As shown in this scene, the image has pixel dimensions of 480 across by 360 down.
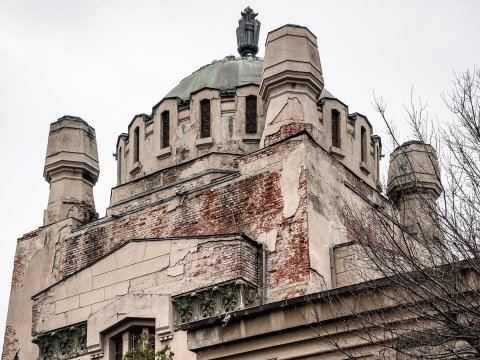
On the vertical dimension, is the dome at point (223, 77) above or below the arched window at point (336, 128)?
above

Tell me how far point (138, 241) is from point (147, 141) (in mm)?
4541

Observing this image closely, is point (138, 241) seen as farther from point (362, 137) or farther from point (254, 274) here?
point (362, 137)

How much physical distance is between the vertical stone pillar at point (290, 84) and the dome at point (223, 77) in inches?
112

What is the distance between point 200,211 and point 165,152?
3256 millimetres

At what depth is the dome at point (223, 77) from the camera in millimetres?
25281

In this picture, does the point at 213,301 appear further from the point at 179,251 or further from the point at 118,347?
the point at 118,347

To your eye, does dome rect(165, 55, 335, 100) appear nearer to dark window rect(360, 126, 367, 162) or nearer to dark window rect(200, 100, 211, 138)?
dark window rect(200, 100, 211, 138)

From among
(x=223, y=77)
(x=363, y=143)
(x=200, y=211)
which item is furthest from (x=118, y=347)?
(x=363, y=143)

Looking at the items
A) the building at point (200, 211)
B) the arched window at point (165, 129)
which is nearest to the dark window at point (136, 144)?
the building at point (200, 211)

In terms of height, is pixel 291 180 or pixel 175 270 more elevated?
pixel 291 180

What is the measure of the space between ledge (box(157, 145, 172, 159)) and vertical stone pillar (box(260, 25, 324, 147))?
321 centimetres

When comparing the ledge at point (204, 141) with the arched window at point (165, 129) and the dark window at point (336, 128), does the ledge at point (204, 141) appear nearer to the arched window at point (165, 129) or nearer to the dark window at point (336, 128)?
the arched window at point (165, 129)

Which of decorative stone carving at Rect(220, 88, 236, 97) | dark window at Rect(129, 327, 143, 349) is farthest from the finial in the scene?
dark window at Rect(129, 327, 143, 349)

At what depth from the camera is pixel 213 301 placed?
19344mm
